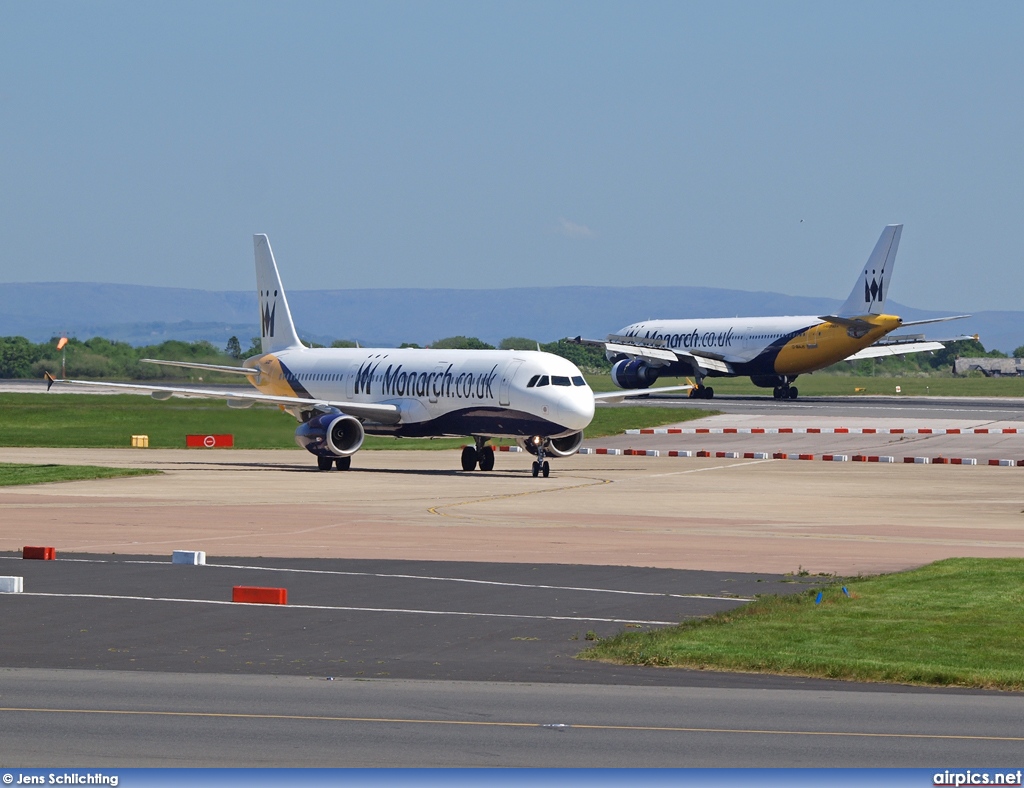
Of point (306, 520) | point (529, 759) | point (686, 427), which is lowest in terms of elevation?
point (529, 759)

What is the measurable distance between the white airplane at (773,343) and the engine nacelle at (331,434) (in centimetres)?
4230

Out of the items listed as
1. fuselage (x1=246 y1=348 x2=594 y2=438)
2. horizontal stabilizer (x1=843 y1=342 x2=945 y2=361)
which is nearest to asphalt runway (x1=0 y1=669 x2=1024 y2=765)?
fuselage (x1=246 y1=348 x2=594 y2=438)

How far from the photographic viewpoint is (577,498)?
42.3m

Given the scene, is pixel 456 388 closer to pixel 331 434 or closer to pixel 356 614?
pixel 331 434

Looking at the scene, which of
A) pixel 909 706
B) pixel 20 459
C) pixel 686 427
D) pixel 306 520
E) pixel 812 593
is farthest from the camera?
pixel 686 427

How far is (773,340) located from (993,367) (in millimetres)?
91342

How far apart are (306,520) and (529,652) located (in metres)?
17.7

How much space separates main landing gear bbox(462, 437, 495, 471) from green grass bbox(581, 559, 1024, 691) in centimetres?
2886

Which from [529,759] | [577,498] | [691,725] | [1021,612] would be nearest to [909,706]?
[691,725]

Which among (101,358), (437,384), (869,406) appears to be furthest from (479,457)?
(101,358)

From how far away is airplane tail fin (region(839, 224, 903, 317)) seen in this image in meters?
93.0

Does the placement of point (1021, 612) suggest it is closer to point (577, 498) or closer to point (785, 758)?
point (785, 758)

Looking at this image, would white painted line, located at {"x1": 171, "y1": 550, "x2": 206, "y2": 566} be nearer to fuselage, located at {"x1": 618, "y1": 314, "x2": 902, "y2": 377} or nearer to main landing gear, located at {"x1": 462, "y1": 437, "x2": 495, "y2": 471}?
main landing gear, located at {"x1": 462, "y1": 437, "x2": 495, "y2": 471}

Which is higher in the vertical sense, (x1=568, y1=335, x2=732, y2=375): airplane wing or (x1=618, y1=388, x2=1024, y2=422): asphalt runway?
(x1=568, y1=335, x2=732, y2=375): airplane wing
